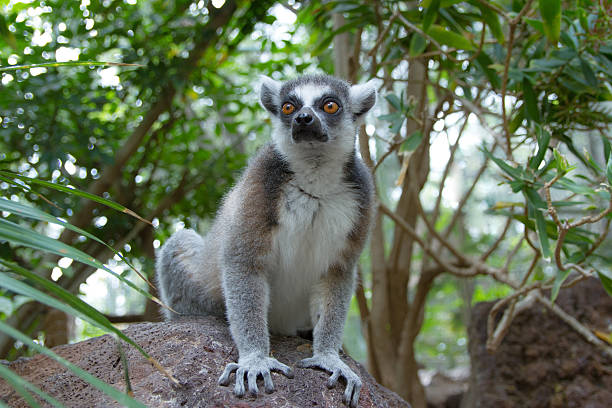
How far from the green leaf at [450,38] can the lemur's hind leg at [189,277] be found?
2486 mm

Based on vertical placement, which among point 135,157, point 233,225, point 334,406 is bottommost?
point 334,406

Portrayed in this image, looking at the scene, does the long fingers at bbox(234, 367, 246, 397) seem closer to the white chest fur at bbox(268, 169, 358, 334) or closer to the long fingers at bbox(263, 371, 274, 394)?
the long fingers at bbox(263, 371, 274, 394)

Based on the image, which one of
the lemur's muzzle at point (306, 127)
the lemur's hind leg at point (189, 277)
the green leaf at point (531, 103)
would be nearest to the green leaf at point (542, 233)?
the green leaf at point (531, 103)

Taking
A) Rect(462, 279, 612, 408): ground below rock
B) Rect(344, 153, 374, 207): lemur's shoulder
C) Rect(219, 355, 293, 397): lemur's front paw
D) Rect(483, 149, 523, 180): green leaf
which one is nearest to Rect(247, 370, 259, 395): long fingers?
Rect(219, 355, 293, 397): lemur's front paw

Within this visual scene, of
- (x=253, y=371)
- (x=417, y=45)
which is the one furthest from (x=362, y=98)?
(x=253, y=371)

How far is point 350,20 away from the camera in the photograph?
522cm

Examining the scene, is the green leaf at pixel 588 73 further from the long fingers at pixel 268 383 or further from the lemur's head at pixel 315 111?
the long fingers at pixel 268 383

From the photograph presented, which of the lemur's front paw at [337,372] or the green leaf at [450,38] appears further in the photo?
the green leaf at [450,38]

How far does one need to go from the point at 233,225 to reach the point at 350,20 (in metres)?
2.79

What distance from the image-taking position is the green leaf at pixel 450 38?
4.34 metres

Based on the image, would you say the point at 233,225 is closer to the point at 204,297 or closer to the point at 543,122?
the point at 204,297

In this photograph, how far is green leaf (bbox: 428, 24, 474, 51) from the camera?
4336 millimetres

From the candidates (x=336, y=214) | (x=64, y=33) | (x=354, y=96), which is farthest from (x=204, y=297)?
(x=64, y=33)

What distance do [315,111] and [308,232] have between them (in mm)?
838
